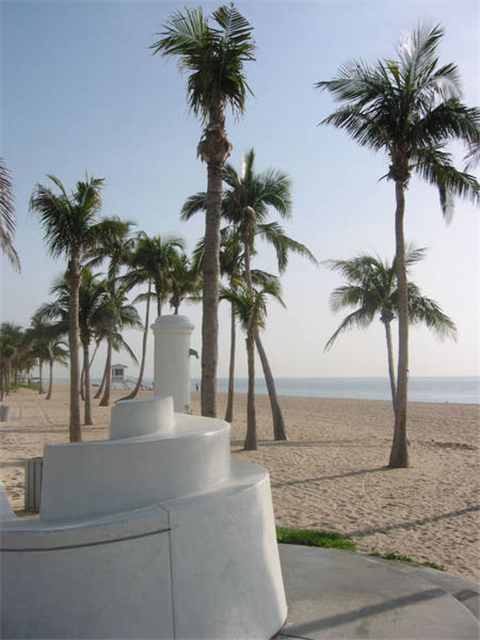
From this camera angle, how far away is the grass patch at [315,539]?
20.0ft

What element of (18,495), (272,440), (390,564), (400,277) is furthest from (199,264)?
(390,564)

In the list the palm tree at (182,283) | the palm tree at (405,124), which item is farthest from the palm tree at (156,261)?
the palm tree at (405,124)

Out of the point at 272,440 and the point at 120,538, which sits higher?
the point at 120,538

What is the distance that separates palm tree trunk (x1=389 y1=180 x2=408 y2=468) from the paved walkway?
720 cm

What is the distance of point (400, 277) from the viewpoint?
12.4 meters

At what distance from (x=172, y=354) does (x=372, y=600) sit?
302cm

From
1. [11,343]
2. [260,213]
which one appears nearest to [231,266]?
[260,213]

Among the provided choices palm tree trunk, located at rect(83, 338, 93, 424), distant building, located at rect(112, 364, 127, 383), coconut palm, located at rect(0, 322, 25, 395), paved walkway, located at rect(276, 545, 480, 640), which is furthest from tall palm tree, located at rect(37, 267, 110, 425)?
distant building, located at rect(112, 364, 127, 383)

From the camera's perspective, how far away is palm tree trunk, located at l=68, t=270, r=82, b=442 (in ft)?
40.6

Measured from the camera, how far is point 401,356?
40.3ft

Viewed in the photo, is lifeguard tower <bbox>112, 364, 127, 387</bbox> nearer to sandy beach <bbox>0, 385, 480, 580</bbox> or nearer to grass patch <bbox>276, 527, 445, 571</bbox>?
sandy beach <bbox>0, 385, 480, 580</bbox>

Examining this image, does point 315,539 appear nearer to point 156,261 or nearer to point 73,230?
point 73,230

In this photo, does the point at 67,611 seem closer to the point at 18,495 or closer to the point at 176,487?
the point at 176,487

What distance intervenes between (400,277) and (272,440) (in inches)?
302
